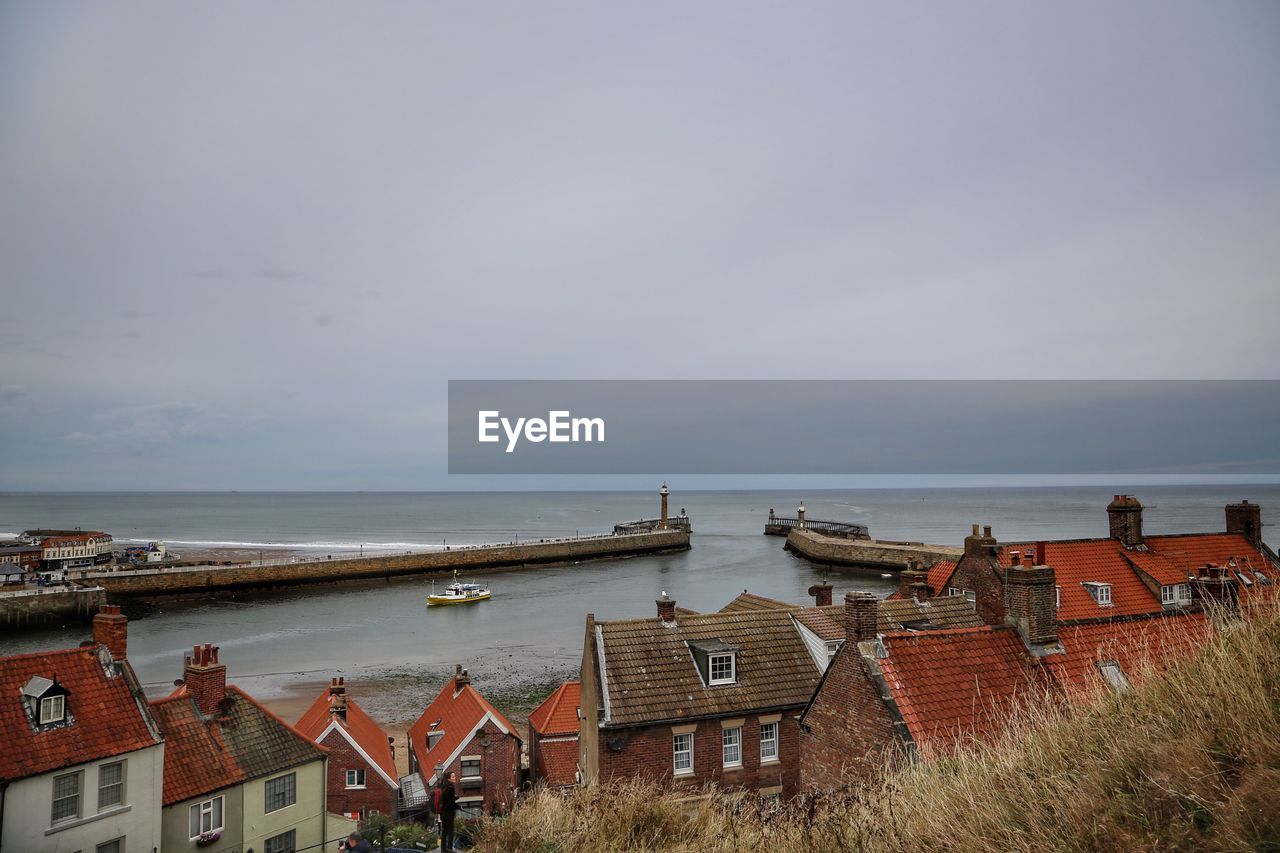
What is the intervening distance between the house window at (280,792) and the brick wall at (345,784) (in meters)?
3.74

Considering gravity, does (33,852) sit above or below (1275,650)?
below

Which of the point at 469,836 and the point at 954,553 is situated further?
the point at 954,553

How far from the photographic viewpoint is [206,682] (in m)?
21.2

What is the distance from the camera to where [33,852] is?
16078mm

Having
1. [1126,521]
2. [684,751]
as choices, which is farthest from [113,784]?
[1126,521]

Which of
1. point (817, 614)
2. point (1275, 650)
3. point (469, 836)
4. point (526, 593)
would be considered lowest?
point (526, 593)

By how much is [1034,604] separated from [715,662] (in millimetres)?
8285

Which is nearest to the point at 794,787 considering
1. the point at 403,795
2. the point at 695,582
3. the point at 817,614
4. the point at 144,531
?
the point at 817,614

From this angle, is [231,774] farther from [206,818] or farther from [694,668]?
[694,668]

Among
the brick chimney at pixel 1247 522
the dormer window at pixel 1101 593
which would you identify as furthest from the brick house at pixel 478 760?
the brick chimney at pixel 1247 522

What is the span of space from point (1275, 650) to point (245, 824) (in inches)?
890

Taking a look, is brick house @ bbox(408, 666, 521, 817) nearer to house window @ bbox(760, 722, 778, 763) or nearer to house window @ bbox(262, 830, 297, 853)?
house window @ bbox(262, 830, 297, 853)

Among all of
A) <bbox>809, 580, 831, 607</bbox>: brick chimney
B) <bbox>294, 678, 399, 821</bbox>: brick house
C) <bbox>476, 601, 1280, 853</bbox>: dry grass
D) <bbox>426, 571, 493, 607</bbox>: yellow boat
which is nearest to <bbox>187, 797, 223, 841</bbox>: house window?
<bbox>294, 678, 399, 821</bbox>: brick house

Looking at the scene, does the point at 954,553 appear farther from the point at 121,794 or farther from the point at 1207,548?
the point at 121,794
